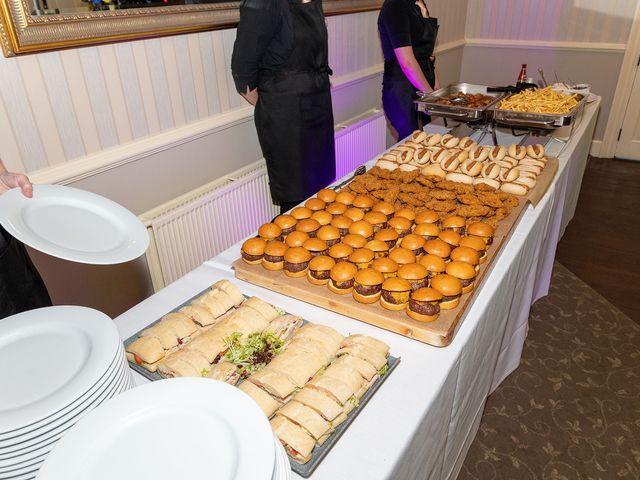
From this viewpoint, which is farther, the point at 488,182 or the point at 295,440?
the point at 488,182

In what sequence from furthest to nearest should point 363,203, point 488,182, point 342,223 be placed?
point 488,182
point 363,203
point 342,223

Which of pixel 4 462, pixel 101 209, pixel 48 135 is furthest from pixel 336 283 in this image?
pixel 48 135

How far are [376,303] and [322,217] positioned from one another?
38cm

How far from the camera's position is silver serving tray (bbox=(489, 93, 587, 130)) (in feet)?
6.55

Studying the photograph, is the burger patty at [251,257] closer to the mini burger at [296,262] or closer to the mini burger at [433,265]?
the mini burger at [296,262]

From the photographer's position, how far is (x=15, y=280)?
1.17 m

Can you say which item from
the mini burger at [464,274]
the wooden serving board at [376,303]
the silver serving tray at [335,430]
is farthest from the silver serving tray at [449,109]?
the silver serving tray at [335,430]

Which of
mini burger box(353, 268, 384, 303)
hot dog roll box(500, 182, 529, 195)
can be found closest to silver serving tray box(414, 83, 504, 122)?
hot dog roll box(500, 182, 529, 195)

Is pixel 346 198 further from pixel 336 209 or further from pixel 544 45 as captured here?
pixel 544 45

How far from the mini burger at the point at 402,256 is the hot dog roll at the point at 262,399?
1.54 feet

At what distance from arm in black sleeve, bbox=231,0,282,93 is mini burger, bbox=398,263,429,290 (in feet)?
3.96

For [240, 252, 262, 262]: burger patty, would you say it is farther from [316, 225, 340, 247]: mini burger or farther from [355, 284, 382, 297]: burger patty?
[355, 284, 382, 297]: burger patty

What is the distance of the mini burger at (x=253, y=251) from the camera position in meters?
1.23

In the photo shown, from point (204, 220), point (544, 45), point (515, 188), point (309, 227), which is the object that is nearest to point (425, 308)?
point (309, 227)
